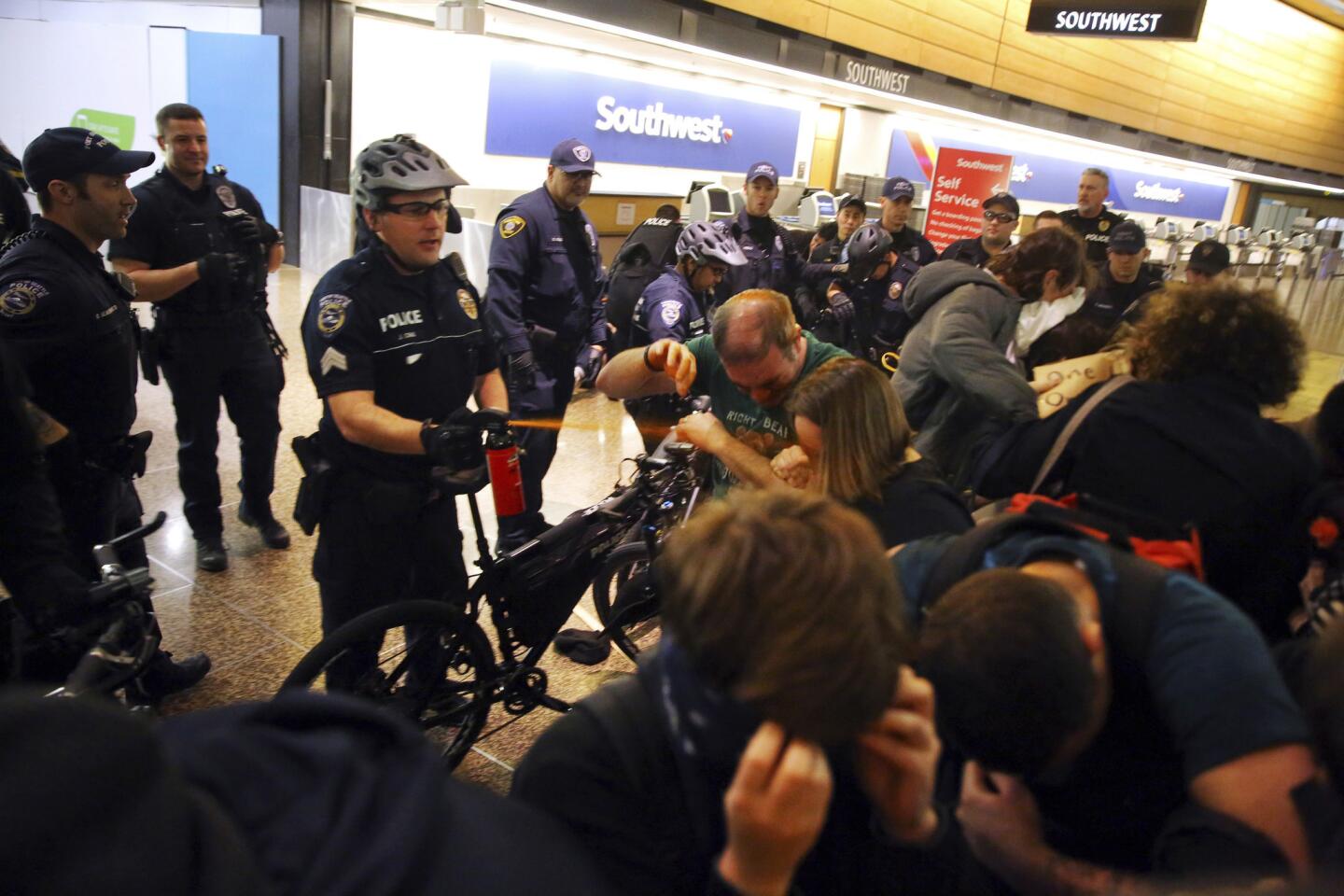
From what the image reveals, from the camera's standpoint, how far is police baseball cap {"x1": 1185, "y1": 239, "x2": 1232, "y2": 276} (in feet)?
15.7

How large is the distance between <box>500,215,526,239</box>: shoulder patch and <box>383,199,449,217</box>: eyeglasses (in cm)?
154

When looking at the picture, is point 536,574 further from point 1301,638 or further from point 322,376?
point 1301,638

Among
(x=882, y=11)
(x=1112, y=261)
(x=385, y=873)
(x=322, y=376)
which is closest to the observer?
(x=385, y=873)

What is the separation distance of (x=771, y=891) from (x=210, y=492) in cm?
351

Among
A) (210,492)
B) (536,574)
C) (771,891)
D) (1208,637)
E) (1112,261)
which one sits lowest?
(210,492)

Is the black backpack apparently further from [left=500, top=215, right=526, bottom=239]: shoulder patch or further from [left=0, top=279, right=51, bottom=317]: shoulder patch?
[left=0, top=279, right=51, bottom=317]: shoulder patch

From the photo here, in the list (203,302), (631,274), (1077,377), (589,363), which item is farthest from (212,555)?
(1077,377)

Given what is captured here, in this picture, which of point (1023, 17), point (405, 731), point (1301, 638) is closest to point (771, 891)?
point (405, 731)

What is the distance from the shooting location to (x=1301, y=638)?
4.86ft

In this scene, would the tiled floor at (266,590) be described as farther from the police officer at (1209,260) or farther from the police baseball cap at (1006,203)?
the police baseball cap at (1006,203)

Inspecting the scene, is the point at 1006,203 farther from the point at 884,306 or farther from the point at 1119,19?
the point at 1119,19

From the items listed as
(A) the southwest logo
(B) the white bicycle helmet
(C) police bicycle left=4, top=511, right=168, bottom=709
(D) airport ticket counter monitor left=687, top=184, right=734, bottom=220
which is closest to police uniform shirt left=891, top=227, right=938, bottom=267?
(D) airport ticket counter monitor left=687, top=184, right=734, bottom=220

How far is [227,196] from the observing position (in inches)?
146

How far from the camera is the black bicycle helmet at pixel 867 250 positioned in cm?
518
